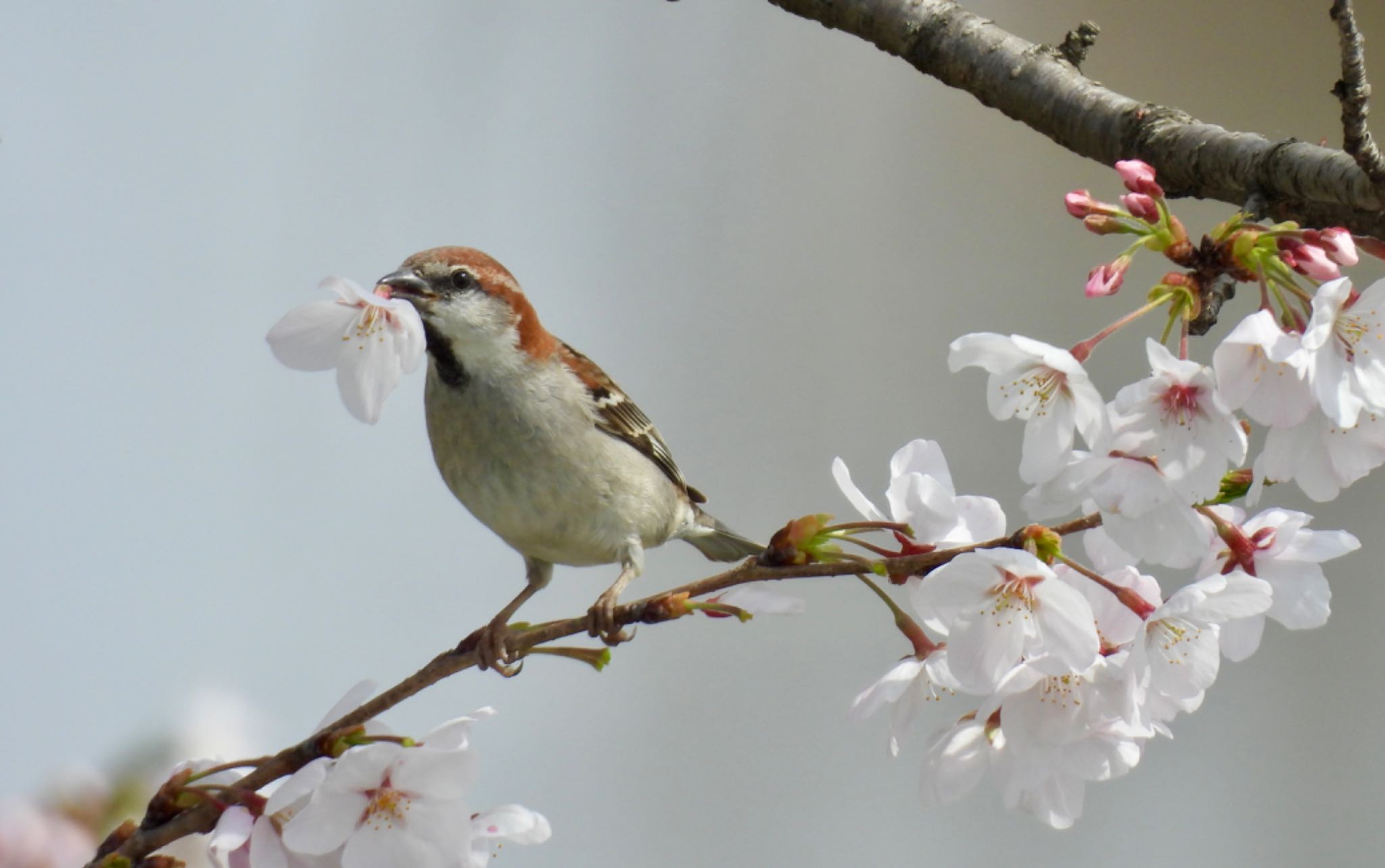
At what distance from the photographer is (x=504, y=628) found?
0.84 meters

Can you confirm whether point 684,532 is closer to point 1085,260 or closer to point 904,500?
point 904,500

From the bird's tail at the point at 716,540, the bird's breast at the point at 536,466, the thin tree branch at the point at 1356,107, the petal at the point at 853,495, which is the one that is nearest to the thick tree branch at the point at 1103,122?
the thin tree branch at the point at 1356,107

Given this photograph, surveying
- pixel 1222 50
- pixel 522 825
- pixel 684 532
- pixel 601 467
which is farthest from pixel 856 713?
pixel 1222 50

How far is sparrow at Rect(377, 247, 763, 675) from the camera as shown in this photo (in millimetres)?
1357

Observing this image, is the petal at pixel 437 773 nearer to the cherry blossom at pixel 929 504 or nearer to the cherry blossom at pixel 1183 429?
the cherry blossom at pixel 929 504

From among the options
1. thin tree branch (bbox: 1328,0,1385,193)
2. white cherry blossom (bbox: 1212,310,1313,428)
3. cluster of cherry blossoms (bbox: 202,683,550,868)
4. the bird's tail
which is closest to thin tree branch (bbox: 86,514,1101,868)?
cluster of cherry blossoms (bbox: 202,683,550,868)

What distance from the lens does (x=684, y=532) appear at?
168 cm

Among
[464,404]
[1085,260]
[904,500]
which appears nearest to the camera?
[904,500]

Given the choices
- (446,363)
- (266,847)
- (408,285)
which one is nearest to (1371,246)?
(266,847)

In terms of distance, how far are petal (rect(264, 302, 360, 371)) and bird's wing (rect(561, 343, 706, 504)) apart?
783 mm

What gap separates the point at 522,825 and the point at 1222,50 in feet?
12.5

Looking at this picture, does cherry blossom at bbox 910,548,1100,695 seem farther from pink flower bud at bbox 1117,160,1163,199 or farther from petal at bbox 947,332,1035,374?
pink flower bud at bbox 1117,160,1163,199

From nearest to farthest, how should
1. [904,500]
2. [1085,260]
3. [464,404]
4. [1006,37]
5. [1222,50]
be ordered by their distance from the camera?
1. [904,500]
2. [1006,37]
3. [464,404]
4. [1222,50]
5. [1085,260]

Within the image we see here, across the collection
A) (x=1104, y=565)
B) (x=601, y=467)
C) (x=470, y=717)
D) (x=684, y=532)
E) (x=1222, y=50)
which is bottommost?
(x=684, y=532)
